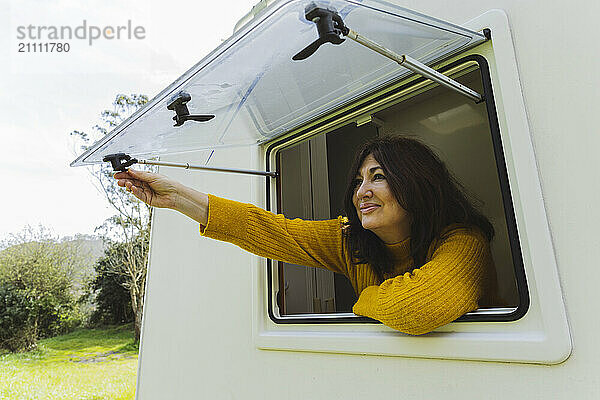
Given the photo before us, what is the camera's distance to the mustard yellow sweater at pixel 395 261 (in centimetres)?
99

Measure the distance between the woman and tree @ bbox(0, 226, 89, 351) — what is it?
829cm

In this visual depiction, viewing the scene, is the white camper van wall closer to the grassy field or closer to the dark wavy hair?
the dark wavy hair

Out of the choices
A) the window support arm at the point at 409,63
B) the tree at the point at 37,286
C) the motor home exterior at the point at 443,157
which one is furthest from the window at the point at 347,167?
the tree at the point at 37,286

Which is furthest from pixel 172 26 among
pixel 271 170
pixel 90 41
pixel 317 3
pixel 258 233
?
pixel 317 3

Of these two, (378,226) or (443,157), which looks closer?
(378,226)

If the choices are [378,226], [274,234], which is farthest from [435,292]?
[274,234]

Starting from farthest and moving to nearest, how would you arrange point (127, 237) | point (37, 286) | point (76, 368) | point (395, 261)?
point (127, 237)
point (37, 286)
point (76, 368)
point (395, 261)

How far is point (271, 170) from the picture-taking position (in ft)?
5.92

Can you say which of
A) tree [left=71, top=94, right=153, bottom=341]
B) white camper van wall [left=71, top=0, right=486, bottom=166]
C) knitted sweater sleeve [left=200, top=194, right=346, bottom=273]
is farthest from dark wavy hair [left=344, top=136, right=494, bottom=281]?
tree [left=71, top=94, right=153, bottom=341]

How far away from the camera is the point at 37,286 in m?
8.16

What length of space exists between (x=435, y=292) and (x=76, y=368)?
8637 mm

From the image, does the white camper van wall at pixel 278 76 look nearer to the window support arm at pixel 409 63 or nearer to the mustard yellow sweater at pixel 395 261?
the window support arm at pixel 409 63

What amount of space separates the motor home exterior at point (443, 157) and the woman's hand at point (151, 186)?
4.9 inches

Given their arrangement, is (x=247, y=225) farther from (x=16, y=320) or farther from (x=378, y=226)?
(x=16, y=320)
